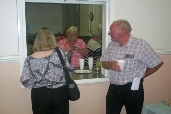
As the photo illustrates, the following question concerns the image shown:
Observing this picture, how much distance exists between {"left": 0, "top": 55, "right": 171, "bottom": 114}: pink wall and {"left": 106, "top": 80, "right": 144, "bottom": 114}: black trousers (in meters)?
0.39

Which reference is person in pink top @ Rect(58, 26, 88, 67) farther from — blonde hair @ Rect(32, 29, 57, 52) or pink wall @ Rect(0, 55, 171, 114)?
blonde hair @ Rect(32, 29, 57, 52)

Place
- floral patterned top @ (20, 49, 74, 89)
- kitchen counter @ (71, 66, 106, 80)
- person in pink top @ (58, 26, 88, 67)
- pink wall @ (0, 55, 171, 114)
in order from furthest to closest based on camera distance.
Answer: person in pink top @ (58, 26, 88, 67) < kitchen counter @ (71, 66, 106, 80) < pink wall @ (0, 55, 171, 114) < floral patterned top @ (20, 49, 74, 89)

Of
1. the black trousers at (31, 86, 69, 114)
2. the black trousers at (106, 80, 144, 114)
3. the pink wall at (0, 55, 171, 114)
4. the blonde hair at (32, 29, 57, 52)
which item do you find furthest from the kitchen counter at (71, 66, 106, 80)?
the blonde hair at (32, 29, 57, 52)

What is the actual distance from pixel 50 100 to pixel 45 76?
0.79 ft

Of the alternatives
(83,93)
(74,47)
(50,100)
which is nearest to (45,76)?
(50,100)

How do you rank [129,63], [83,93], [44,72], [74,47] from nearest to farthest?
1. [44,72]
2. [129,63]
3. [83,93]
4. [74,47]

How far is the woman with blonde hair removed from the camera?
1.86 meters

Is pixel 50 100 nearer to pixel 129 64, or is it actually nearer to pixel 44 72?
pixel 44 72

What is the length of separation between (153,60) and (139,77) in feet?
0.72

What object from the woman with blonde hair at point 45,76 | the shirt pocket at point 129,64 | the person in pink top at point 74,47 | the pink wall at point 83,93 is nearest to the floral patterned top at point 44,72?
the woman with blonde hair at point 45,76

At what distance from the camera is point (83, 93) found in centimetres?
252

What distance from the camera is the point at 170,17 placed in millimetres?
2762

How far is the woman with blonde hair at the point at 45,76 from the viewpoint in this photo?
6.10ft

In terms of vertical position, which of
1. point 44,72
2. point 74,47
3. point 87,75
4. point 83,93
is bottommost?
point 83,93
